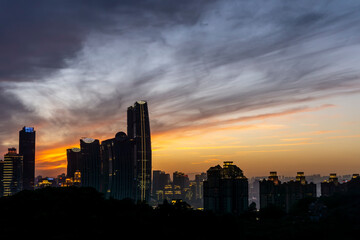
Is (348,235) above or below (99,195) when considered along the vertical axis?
below

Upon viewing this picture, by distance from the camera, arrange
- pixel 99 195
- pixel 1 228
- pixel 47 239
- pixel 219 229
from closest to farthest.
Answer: pixel 47 239, pixel 1 228, pixel 219 229, pixel 99 195

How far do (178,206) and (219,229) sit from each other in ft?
58.4

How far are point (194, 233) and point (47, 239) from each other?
25.9 meters

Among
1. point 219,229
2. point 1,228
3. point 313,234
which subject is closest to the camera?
point 1,228

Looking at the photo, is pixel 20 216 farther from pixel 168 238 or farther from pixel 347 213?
pixel 347 213

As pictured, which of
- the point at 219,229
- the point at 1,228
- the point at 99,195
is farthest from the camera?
the point at 99,195

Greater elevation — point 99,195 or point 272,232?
point 99,195

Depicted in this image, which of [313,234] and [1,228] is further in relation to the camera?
[313,234]

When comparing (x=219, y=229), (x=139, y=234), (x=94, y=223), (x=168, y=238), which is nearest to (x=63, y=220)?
(x=94, y=223)

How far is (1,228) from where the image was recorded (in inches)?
2798

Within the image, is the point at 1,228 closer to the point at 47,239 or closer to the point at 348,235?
the point at 47,239

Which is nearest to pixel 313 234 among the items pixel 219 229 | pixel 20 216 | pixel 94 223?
pixel 219 229

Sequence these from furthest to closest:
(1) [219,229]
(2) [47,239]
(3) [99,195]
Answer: (3) [99,195] → (1) [219,229] → (2) [47,239]

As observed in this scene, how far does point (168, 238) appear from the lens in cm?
7244
